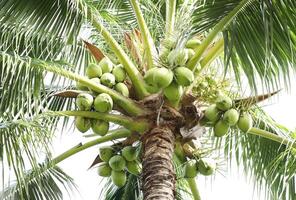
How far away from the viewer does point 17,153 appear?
473 cm

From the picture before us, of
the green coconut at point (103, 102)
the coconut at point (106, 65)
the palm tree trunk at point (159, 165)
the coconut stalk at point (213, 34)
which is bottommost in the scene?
the palm tree trunk at point (159, 165)

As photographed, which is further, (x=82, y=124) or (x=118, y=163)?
(x=118, y=163)

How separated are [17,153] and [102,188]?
94.2 inches

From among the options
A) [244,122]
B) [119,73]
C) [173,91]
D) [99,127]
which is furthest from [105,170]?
[244,122]

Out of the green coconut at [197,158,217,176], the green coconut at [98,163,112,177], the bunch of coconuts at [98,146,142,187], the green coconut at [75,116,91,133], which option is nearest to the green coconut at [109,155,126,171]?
the bunch of coconuts at [98,146,142,187]

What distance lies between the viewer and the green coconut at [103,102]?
190 inches

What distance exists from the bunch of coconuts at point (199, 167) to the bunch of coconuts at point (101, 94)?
792 mm

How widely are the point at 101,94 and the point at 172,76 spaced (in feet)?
1.93

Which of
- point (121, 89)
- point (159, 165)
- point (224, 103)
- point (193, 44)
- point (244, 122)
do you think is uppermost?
point (193, 44)

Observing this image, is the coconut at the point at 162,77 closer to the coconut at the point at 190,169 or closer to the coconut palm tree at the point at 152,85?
the coconut palm tree at the point at 152,85

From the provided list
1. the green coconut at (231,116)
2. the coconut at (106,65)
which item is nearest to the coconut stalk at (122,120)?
the coconut at (106,65)

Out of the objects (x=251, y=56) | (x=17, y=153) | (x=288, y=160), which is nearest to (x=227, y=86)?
(x=251, y=56)

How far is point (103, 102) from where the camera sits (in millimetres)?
4832

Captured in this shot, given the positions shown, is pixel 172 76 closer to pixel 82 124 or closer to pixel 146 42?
pixel 146 42
